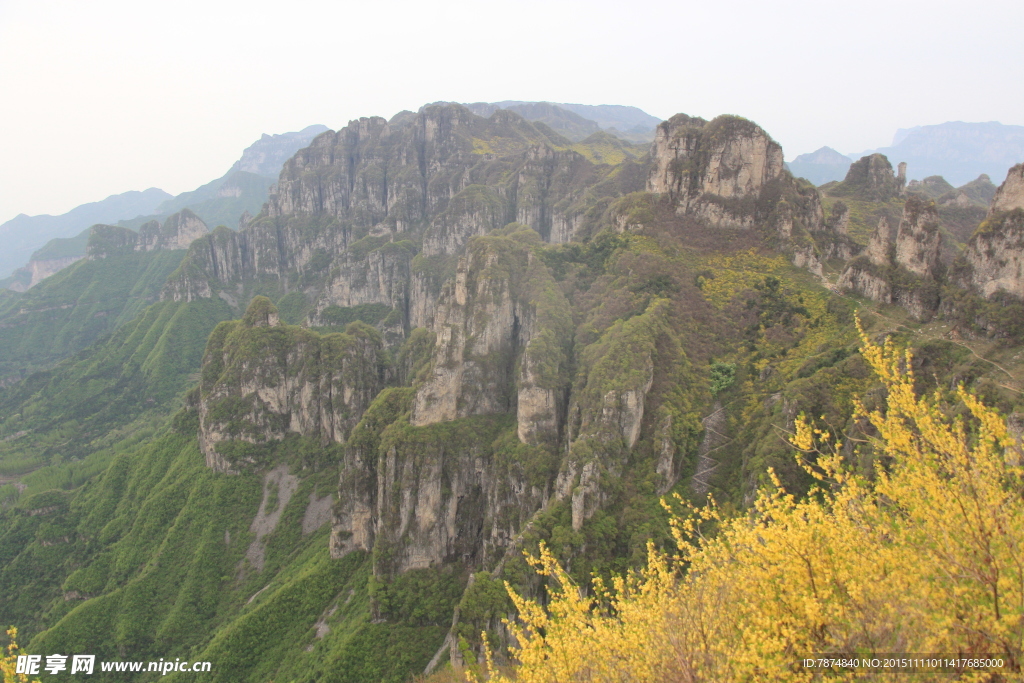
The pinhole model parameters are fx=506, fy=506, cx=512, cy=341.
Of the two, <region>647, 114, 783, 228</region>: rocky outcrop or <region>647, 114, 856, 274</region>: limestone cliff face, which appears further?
<region>647, 114, 783, 228</region>: rocky outcrop

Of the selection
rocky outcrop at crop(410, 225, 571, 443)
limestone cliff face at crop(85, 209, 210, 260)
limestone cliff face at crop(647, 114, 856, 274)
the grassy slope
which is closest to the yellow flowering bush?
rocky outcrop at crop(410, 225, 571, 443)

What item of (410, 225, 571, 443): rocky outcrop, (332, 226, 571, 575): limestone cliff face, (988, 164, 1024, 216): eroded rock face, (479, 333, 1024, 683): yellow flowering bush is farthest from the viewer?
(410, 225, 571, 443): rocky outcrop

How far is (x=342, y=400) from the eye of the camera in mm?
72062

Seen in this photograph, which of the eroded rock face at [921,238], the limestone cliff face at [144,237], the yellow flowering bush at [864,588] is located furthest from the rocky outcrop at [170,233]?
the yellow flowering bush at [864,588]

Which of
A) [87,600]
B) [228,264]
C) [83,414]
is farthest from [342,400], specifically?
[228,264]

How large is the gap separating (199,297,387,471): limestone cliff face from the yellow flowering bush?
6441 cm

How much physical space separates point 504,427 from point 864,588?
43.4 metres

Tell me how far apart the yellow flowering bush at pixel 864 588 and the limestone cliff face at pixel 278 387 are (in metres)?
64.4

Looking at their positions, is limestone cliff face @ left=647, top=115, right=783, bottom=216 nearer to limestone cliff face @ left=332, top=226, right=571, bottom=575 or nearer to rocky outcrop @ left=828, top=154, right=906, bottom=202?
limestone cliff face @ left=332, top=226, right=571, bottom=575

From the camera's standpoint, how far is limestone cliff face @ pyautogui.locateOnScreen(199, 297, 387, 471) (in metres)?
70.4

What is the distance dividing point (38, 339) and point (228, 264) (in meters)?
61.0

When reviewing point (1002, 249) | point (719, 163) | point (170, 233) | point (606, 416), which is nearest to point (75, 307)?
point (170, 233)

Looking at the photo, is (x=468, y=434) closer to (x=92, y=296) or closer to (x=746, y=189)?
(x=746, y=189)

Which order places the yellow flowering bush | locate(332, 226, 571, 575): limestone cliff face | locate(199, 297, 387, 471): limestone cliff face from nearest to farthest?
the yellow flowering bush < locate(332, 226, 571, 575): limestone cliff face < locate(199, 297, 387, 471): limestone cliff face
